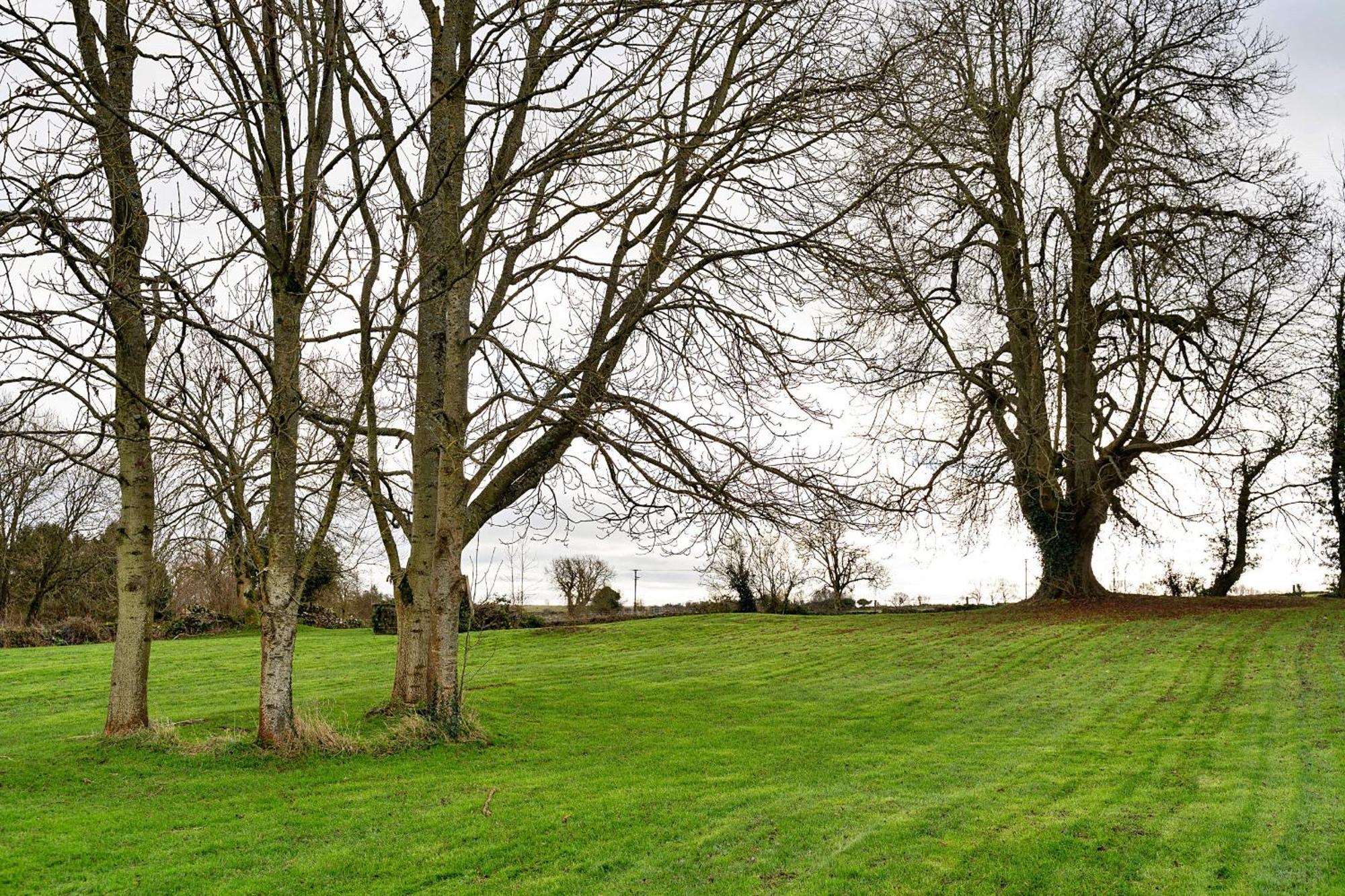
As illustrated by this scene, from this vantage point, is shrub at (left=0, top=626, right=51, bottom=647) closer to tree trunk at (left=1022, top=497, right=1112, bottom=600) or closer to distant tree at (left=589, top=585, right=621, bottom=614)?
distant tree at (left=589, top=585, right=621, bottom=614)

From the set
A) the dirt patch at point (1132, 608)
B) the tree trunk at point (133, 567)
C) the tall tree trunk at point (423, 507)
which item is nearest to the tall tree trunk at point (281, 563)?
the tall tree trunk at point (423, 507)

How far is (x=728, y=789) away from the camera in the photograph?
8.34 m

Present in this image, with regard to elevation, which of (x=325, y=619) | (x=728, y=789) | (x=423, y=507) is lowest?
(x=728, y=789)

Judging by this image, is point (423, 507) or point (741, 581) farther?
point (741, 581)

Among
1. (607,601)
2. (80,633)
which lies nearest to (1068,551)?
(607,601)

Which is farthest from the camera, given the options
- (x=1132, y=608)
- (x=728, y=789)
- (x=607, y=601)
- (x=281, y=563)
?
(x=607, y=601)

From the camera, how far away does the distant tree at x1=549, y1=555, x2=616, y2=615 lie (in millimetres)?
33781

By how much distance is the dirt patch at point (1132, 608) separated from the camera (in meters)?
22.9

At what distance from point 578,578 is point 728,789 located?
86.0 ft

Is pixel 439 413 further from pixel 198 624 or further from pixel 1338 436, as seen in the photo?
pixel 1338 436

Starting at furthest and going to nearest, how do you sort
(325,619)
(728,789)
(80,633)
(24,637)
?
1. (325,619)
2. (80,633)
3. (24,637)
4. (728,789)

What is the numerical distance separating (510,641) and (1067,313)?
51.0 feet

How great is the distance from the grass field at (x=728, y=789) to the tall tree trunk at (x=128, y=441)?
0.67 metres

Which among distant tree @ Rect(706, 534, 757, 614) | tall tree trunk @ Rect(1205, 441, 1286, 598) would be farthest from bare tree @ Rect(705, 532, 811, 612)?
tall tree trunk @ Rect(1205, 441, 1286, 598)
